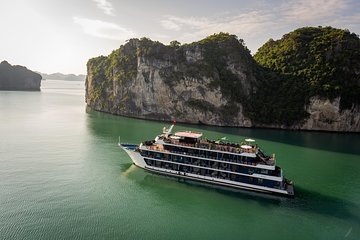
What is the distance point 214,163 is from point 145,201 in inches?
418

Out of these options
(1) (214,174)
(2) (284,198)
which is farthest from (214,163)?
(2) (284,198)

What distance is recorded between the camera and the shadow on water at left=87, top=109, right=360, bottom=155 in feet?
235

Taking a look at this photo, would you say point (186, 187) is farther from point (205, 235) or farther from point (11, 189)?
point (11, 189)

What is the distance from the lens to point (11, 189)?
39.2m

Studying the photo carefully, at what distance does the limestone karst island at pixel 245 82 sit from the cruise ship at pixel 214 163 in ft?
173

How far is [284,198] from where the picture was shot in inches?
1506

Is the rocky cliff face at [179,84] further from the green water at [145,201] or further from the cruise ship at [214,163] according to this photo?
the cruise ship at [214,163]

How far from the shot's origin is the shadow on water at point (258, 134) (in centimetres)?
7168

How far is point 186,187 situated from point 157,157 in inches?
265

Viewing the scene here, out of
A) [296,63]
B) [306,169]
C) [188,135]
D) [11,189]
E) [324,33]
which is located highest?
[324,33]

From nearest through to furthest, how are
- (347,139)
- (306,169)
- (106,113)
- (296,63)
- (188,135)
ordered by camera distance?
(188,135) < (306,169) < (347,139) < (296,63) < (106,113)

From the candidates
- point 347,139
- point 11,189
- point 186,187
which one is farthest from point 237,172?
point 347,139

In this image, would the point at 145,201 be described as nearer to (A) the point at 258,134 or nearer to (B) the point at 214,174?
(B) the point at 214,174

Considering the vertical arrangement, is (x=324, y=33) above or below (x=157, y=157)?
above
